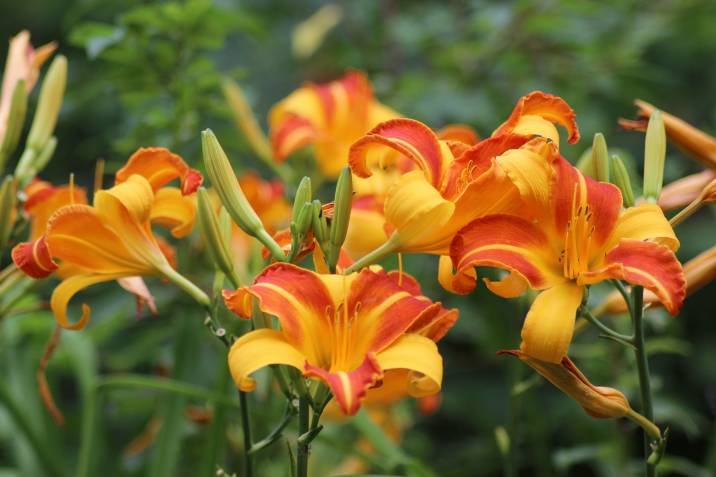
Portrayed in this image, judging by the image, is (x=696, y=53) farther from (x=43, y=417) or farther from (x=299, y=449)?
(x=299, y=449)

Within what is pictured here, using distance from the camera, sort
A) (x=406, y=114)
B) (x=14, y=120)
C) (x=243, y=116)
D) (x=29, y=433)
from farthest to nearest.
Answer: (x=406, y=114), (x=243, y=116), (x=29, y=433), (x=14, y=120)

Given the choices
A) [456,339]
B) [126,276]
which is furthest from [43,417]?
[456,339]

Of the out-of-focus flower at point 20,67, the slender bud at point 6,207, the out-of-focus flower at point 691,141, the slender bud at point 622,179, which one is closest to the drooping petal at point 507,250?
the slender bud at point 622,179

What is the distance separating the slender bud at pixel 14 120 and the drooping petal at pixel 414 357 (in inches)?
19.2

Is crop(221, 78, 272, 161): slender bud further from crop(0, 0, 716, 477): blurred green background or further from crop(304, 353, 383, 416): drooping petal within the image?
crop(304, 353, 383, 416): drooping petal

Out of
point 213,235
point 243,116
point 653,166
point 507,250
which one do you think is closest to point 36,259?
point 213,235

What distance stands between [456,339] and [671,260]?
107 centimetres

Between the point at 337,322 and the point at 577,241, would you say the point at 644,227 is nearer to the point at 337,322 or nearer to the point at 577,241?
the point at 577,241

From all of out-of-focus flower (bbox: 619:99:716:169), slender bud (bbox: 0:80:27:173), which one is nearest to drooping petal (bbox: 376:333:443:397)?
out-of-focus flower (bbox: 619:99:716:169)

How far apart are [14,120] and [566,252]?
56cm

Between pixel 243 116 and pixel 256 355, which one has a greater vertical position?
pixel 243 116

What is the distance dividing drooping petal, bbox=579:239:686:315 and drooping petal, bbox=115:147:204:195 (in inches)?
13.0

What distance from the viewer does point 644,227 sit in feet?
2.14

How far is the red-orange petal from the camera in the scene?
73 cm
